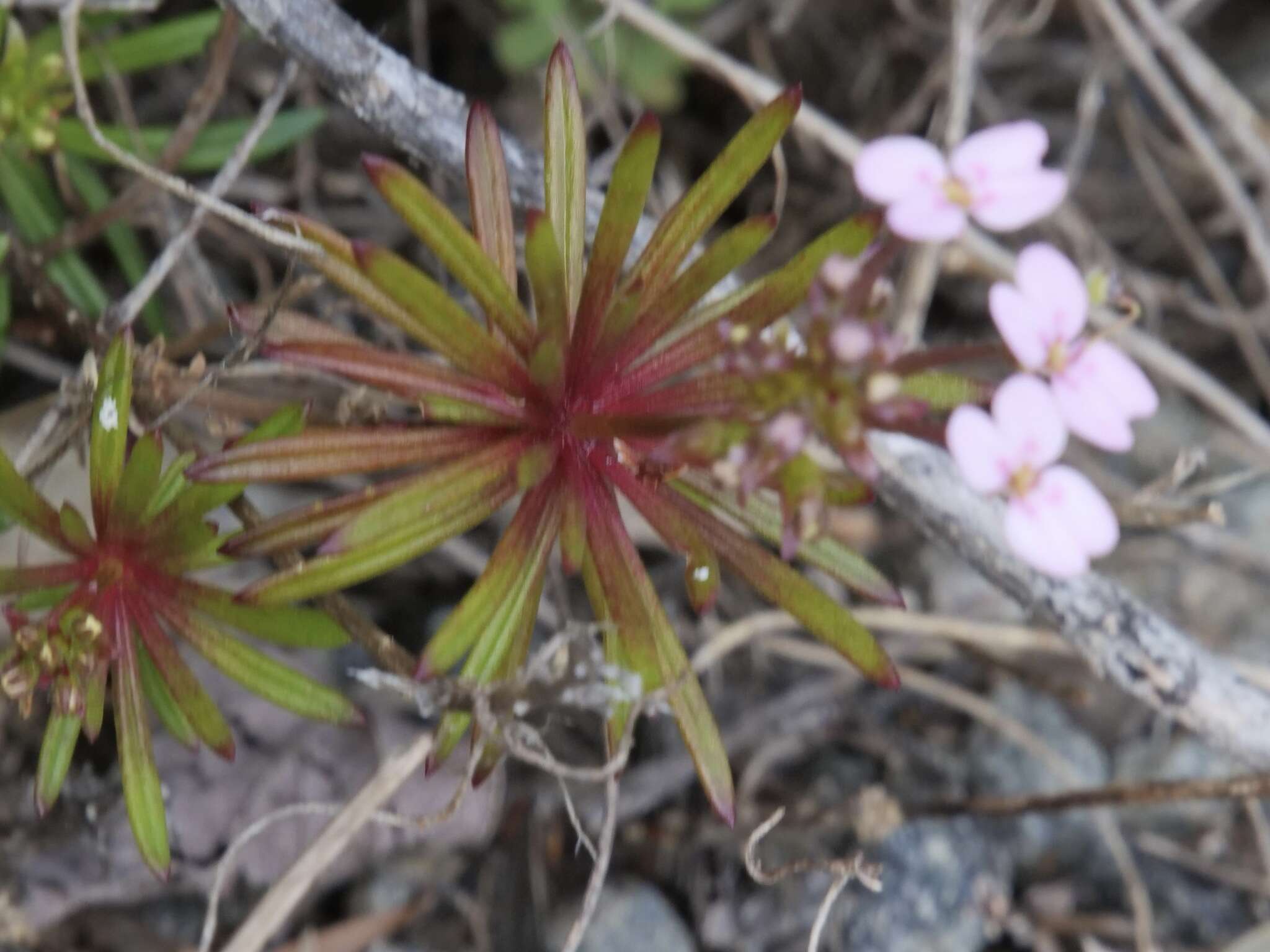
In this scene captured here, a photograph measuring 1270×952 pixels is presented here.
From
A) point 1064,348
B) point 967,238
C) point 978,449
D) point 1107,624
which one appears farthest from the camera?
point 967,238

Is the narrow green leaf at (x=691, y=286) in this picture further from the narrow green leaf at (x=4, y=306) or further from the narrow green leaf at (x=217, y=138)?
the narrow green leaf at (x=4, y=306)

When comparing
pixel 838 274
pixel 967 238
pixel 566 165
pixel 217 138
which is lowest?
pixel 838 274

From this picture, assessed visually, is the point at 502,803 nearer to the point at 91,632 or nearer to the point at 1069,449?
the point at 91,632

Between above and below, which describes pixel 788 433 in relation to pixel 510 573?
below

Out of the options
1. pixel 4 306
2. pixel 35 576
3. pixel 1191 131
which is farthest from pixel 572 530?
pixel 1191 131

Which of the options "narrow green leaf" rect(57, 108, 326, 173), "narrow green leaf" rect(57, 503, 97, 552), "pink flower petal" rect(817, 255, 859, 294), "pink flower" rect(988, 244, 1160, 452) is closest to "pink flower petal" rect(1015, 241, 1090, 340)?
"pink flower" rect(988, 244, 1160, 452)

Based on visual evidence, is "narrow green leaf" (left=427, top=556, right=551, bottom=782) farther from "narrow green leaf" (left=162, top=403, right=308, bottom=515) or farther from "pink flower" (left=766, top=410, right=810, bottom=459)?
"pink flower" (left=766, top=410, right=810, bottom=459)

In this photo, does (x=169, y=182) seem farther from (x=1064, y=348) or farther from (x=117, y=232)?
(x=1064, y=348)
